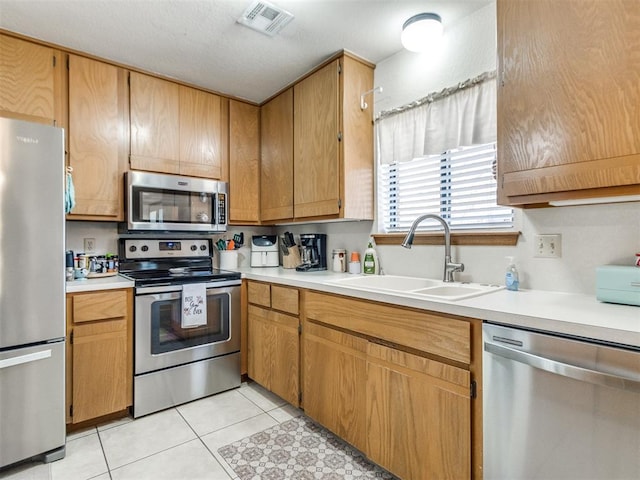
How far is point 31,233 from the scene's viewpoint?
1.64m

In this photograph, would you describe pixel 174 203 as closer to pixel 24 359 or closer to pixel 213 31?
pixel 213 31

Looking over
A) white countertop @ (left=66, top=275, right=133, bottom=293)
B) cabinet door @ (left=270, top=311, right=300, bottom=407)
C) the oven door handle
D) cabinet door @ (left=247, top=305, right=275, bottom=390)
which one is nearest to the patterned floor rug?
cabinet door @ (left=270, top=311, right=300, bottom=407)

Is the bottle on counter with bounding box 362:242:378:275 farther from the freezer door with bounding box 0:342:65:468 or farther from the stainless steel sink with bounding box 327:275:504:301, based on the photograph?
the freezer door with bounding box 0:342:65:468

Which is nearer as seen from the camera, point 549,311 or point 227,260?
point 549,311

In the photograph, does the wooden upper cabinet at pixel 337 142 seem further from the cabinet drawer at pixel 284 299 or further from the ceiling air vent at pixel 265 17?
the cabinet drawer at pixel 284 299

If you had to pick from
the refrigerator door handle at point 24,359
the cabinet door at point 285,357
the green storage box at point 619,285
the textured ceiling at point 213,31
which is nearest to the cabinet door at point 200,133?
the textured ceiling at point 213,31

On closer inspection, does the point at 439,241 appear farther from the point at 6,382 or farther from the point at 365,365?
the point at 6,382

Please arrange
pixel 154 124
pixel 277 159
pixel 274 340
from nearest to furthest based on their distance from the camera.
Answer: pixel 274 340 < pixel 154 124 < pixel 277 159

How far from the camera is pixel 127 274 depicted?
2.44 meters

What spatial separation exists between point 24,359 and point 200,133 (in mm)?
1882

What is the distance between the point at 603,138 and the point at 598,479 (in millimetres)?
1059

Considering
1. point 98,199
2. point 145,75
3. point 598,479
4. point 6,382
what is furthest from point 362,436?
point 145,75

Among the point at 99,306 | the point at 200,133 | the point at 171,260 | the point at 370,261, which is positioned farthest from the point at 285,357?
the point at 200,133

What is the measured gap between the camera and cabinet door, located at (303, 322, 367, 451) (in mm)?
1674
